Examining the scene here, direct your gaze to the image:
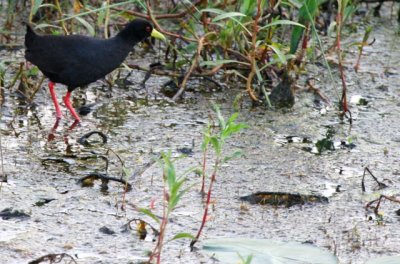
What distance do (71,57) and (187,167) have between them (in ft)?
3.46

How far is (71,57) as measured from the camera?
5.28 m

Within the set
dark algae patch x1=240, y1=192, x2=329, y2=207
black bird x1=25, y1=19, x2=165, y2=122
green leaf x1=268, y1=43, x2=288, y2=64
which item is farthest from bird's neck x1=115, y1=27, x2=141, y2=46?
dark algae patch x1=240, y1=192, x2=329, y2=207

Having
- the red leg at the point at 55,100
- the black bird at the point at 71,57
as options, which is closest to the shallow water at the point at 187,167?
the red leg at the point at 55,100

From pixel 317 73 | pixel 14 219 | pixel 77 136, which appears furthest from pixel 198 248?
pixel 317 73

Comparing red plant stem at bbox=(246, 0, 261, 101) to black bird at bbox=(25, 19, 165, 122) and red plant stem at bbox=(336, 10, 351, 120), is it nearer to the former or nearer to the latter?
red plant stem at bbox=(336, 10, 351, 120)

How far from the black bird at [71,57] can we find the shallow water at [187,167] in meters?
0.26

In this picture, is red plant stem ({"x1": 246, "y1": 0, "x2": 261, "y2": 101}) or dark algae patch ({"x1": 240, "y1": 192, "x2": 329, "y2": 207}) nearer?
dark algae patch ({"x1": 240, "y1": 192, "x2": 329, "y2": 207})

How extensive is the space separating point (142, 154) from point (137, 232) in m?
1.05

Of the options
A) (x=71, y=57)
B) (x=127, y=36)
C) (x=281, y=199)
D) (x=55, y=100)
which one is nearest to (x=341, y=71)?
(x=127, y=36)

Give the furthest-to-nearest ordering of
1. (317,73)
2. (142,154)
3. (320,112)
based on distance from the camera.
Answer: (317,73) < (320,112) < (142,154)

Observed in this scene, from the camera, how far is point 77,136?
5117mm

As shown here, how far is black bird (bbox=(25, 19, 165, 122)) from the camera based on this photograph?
527 centimetres

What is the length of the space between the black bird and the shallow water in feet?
0.85

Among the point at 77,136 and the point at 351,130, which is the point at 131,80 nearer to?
the point at 77,136
